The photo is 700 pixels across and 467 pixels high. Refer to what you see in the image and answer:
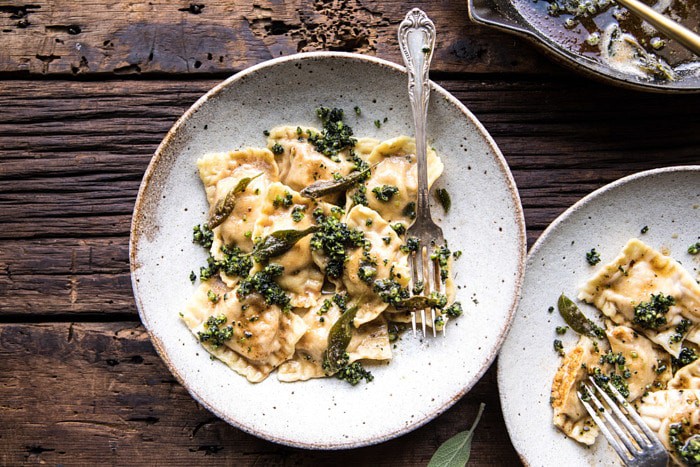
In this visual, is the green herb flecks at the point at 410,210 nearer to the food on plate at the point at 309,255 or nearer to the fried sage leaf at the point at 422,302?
the food on plate at the point at 309,255

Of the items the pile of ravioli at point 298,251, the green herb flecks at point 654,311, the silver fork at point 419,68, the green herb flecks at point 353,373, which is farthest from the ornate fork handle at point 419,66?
the green herb flecks at point 654,311

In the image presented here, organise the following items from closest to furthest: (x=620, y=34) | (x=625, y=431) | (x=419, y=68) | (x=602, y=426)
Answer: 1. (x=419, y=68)
2. (x=602, y=426)
3. (x=625, y=431)
4. (x=620, y=34)

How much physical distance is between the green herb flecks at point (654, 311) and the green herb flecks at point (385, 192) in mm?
1575

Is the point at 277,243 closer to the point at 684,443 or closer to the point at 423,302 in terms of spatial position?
the point at 423,302

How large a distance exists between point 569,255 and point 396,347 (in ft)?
3.77

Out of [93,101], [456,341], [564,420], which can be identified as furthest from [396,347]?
[93,101]

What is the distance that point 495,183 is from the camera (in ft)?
11.1

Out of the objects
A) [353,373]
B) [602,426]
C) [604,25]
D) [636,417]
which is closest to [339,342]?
[353,373]

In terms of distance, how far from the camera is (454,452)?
3.58 meters

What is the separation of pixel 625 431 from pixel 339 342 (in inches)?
68.6

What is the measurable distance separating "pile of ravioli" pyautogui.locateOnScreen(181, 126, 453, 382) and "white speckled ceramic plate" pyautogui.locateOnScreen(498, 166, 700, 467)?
21.5 inches

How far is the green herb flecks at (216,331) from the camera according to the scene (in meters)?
3.36

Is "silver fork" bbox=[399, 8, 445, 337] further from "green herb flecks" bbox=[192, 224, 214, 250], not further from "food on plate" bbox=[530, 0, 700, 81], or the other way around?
"green herb flecks" bbox=[192, 224, 214, 250]

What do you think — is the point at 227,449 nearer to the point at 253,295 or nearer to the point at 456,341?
the point at 253,295
